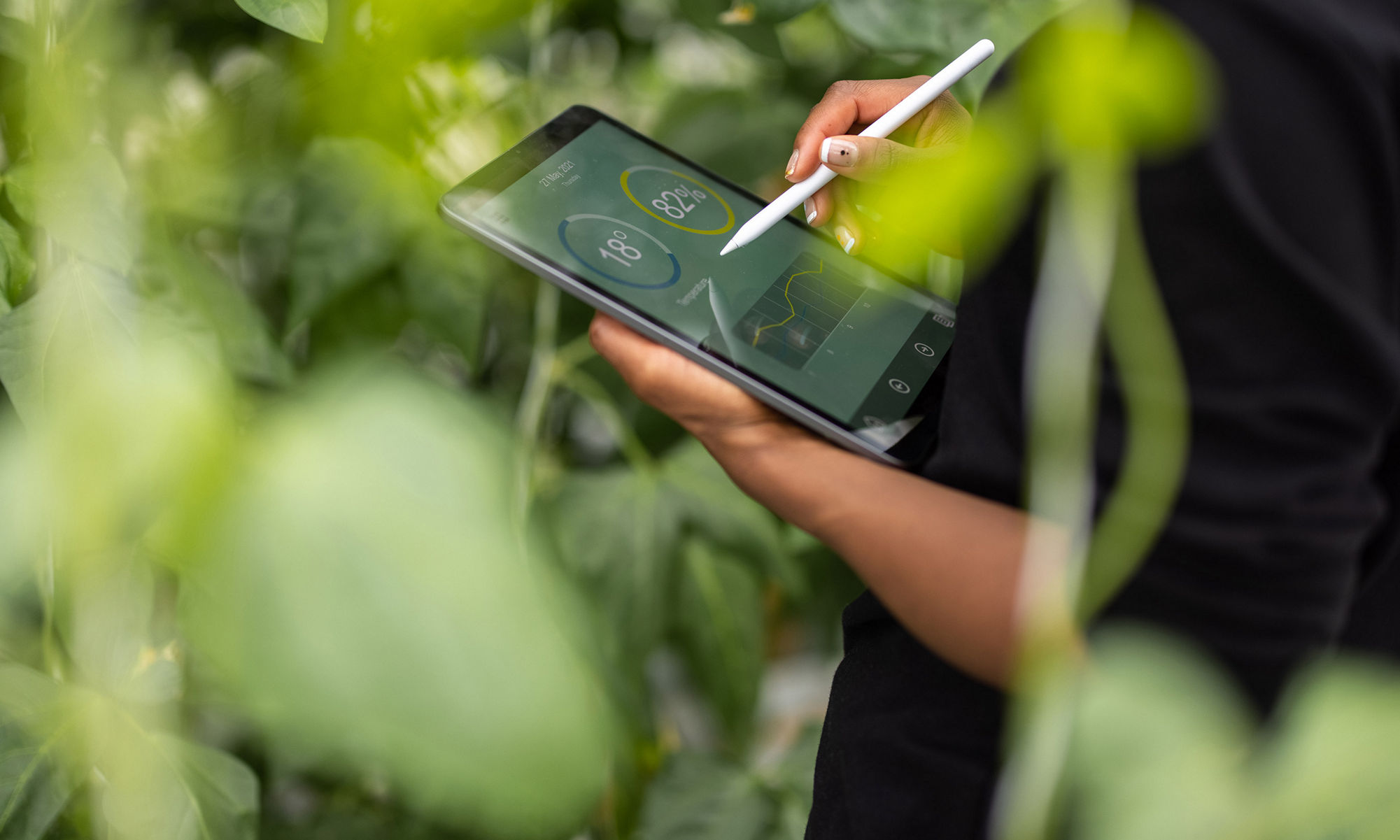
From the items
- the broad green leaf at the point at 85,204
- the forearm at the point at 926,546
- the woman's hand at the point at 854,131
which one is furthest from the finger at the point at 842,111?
the broad green leaf at the point at 85,204

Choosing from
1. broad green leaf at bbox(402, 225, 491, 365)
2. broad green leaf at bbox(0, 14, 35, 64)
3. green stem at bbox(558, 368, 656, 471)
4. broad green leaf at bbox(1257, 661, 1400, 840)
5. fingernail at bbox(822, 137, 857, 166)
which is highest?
broad green leaf at bbox(1257, 661, 1400, 840)

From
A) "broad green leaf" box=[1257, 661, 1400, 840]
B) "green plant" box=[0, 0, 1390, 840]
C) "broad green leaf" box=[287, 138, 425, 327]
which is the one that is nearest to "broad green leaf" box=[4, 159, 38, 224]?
"green plant" box=[0, 0, 1390, 840]

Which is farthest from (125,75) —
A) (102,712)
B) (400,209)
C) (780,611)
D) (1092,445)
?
(780,611)

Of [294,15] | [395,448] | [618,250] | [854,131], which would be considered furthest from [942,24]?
[395,448]

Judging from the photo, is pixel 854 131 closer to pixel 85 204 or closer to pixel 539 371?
pixel 539 371

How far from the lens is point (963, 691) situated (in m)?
0.30

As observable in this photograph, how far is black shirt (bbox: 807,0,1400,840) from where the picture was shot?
21 cm

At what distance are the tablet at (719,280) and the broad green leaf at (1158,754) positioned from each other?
28 cm

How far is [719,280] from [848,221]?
0.23 feet

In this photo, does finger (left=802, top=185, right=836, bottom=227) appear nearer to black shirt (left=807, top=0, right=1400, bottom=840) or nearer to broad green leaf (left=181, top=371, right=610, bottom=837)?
black shirt (left=807, top=0, right=1400, bottom=840)

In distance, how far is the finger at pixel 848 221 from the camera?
415 mm

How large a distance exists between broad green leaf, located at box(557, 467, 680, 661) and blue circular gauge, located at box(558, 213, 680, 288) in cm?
13

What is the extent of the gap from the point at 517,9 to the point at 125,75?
0.14m

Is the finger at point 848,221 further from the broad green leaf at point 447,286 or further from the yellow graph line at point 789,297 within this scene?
the broad green leaf at point 447,286
